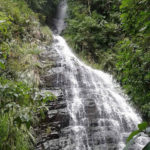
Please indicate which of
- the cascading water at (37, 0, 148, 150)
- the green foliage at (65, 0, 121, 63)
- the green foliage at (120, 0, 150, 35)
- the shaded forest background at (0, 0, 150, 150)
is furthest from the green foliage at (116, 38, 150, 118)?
the green foliage at (65, 0, 121, 63)

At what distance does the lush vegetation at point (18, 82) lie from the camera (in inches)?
83.8

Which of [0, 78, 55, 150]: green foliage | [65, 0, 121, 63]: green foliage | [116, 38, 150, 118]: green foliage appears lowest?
[0, 78, 55, 150]: green foliage

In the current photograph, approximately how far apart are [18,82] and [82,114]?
3016 millimetres

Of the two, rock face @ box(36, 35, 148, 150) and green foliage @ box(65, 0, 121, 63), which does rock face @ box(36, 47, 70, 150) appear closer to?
rock face @ box(36, 35, 148, 150)

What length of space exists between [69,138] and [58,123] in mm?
601

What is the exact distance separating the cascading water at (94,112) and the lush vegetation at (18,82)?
3.82ft

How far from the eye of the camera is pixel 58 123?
4996 mm

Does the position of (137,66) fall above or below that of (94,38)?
below

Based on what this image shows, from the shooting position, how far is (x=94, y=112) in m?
5.57

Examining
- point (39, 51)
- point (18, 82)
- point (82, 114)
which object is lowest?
point (82, 114)

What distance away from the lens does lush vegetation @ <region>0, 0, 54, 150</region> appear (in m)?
2.13

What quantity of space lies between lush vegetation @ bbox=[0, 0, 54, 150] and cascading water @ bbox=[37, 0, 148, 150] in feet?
3.82

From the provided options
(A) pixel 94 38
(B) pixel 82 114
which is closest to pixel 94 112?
(B) pixel 82 114

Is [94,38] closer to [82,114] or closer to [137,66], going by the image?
[82,114]
